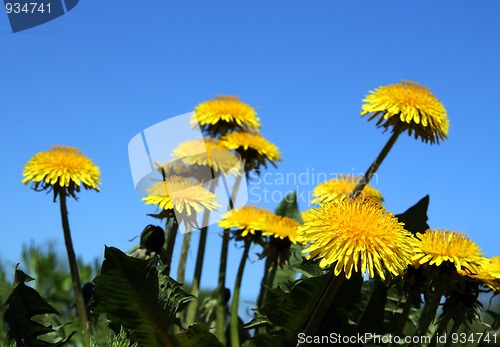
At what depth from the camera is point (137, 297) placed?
1.80m

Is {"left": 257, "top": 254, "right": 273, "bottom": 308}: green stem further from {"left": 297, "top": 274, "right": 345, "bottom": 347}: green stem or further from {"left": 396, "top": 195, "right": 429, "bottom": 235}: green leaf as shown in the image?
{"left": 297, "top": 274, "right": 345, "bottom": 347}: green stem

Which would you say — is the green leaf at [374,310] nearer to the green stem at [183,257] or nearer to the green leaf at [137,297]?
the green leaf at [137,297]

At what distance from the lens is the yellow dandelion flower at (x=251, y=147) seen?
2.75 metres

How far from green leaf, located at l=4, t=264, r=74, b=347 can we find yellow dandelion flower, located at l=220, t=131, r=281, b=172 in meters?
1.02

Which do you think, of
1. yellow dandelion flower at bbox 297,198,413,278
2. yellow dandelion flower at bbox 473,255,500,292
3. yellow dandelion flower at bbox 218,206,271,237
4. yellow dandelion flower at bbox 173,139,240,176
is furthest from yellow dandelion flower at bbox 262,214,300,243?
yellow dandelion flower at bbox 297,198,413,278

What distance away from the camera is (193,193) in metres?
2.33

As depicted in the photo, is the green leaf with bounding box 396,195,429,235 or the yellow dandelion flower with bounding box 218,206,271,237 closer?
the green leaf with bounding box 396,195,429,235

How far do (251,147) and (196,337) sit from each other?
1.07 meters

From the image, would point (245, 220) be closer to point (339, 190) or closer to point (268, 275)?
A: point (268, 275)


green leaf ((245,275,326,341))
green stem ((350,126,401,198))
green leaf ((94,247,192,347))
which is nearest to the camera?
green leaf ((94,247,192,347))

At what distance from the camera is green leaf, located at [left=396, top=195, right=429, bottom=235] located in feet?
7.58

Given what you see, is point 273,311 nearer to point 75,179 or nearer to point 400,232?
point 400,232

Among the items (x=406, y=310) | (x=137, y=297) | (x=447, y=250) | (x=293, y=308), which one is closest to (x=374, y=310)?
(x=406, y=310)

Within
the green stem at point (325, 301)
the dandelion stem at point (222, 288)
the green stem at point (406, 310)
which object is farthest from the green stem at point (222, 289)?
the green stem at point (325, 301)
